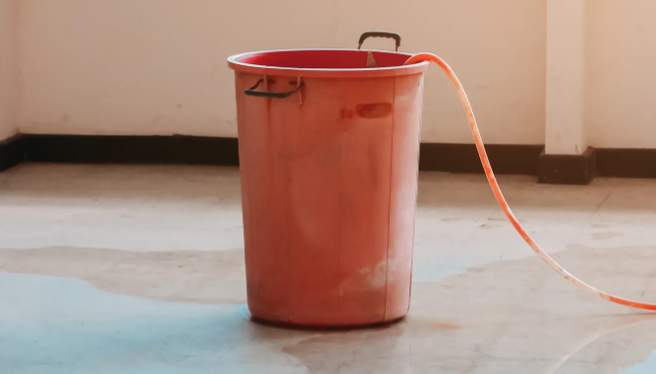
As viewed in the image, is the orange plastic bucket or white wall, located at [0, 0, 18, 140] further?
white wall, located at [0, 0, 18, 140]

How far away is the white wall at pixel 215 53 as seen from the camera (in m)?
3.89

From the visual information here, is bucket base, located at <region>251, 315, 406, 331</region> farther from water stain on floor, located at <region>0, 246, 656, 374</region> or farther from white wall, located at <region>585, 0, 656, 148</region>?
white wall, located at <region>585, 0, 656, 148</region>

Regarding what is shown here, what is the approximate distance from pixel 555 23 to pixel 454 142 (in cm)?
72

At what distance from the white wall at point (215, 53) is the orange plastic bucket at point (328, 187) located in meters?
1.85

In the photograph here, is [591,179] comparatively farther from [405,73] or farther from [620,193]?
[405,73]

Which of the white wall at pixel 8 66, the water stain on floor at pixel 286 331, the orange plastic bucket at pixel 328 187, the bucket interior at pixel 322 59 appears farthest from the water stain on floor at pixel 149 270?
the white wall at pixel 8 66

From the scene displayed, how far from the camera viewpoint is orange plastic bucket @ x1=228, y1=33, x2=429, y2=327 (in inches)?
80.3

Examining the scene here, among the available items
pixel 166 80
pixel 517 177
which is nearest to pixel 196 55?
pixel 166 80

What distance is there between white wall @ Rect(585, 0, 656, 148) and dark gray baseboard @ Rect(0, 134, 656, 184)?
0.26 feet

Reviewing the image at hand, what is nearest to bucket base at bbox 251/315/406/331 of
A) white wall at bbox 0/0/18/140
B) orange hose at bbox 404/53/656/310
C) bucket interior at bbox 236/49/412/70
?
orange hose at bbox 404/53/656/310

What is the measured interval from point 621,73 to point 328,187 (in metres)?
2.23

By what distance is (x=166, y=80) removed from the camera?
4199mm

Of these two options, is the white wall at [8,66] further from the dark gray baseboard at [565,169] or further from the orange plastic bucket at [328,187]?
the dark gray baseboard at [565,169]

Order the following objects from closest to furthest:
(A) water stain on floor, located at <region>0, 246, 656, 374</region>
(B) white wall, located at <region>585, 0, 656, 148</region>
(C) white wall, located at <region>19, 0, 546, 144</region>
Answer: (A) water stain on floor, located at <region>0, 246, 656, 374</region>
(B) white wall, located at <region>585, 0, 656, 148</region>
(C) white wall, located at <region>19, 0, 546, 144</region>
